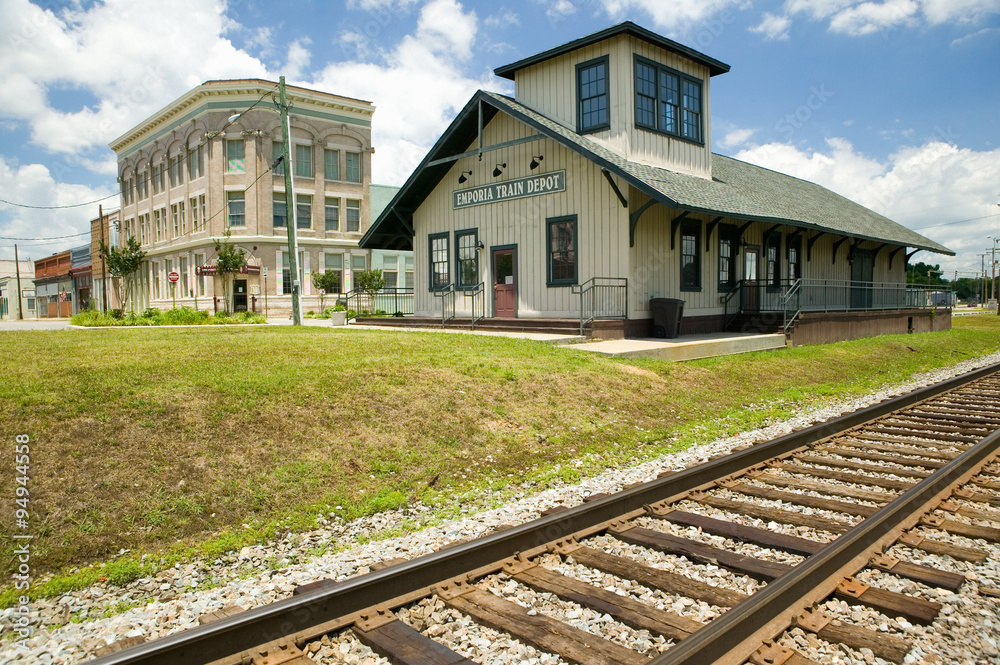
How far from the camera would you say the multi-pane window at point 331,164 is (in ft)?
143

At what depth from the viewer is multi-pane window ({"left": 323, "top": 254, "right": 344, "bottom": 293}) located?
141 ft

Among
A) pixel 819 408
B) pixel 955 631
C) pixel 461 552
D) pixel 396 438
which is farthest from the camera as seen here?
pixel 819 408

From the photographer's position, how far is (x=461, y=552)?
4.06 metres

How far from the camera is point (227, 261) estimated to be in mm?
38219

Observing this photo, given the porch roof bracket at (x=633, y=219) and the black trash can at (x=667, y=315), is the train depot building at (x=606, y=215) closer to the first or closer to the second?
the porch roof bracket at (x=633, y=219)

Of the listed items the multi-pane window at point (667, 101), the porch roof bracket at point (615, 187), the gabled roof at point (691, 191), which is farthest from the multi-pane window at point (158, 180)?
the porch roof bracket at point (615, 187)

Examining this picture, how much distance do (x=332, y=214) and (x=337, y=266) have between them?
143 inches

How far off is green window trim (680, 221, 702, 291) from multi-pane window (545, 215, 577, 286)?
119 inches

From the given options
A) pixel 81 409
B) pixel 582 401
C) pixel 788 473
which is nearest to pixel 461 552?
pixel 788 473

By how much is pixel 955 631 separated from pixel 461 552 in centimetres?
266

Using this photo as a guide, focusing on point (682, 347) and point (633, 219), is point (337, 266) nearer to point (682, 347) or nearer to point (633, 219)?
point (633, 219)

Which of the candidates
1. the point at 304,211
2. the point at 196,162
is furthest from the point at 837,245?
the point at 196,162

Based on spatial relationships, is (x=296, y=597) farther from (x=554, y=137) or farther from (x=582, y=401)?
(x=554, y=137)

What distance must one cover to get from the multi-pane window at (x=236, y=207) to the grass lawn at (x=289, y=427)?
31.4m
